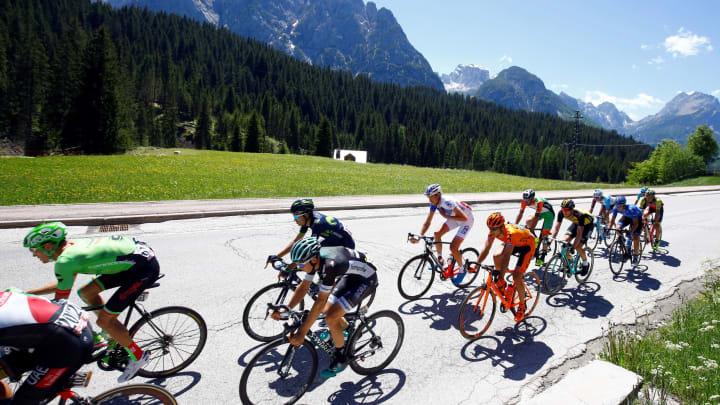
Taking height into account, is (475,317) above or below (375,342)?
below

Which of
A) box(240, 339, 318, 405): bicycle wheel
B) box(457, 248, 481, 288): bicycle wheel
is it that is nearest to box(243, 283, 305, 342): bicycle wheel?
box(240, 339, 318, 405): bicycle wheel

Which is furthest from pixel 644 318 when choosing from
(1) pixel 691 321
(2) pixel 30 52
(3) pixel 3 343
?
(2) pixel 30 52

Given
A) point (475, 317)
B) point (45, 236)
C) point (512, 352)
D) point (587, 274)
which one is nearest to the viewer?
point (45, 236)

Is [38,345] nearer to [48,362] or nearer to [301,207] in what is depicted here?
[48,362]

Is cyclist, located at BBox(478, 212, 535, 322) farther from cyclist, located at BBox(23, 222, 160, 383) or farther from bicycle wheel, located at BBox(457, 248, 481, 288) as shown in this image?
cyclist, located at BBox(23, 222, 160, 383)

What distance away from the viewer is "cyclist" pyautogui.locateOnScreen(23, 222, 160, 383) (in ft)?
12.0

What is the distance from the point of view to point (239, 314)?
5.86 metres

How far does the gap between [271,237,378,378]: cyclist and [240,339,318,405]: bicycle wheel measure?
0.22 metres

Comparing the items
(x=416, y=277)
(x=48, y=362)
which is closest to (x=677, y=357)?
(x=416, y=277)

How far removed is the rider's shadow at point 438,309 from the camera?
6122mm

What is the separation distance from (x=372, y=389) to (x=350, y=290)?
1279 mm

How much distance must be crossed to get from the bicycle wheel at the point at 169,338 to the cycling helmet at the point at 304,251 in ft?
6.47

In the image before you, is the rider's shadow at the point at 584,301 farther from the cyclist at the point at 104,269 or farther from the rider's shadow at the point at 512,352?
the cyclist at the point at 104,269

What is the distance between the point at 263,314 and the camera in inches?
213
